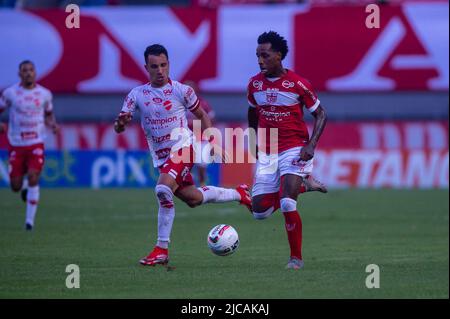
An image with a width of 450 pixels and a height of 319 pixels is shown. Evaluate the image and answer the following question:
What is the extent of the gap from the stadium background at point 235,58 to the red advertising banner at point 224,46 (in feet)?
0.09

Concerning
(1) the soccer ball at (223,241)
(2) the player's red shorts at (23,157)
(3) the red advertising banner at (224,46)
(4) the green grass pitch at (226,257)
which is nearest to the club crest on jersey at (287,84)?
(1) the soccer ball at (223,241)

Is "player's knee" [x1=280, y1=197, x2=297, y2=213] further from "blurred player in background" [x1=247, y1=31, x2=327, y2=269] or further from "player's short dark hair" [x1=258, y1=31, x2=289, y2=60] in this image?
"player's short dark hair" [x1=258, y1=31, x2=289, y2=60]

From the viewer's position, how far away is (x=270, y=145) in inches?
442

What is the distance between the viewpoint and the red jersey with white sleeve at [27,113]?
16422 millimetres

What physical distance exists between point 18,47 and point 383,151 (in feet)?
35.4

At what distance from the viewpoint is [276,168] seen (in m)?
11.2

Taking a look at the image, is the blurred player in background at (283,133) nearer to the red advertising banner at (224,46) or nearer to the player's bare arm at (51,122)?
the player's bare arm at (51,122)

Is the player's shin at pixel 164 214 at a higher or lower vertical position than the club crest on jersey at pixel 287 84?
lower

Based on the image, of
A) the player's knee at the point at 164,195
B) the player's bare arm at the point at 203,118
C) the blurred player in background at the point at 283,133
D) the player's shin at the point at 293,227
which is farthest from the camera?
the player's bare arm at the point at 203,118

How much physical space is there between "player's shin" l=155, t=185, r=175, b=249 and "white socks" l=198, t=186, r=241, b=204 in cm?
67

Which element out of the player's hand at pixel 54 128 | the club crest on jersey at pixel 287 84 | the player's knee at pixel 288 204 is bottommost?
the player's knee at pixel 288 204

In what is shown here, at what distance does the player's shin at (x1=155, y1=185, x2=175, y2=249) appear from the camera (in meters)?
11.1

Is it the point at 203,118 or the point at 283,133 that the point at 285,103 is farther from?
the point at 203,118

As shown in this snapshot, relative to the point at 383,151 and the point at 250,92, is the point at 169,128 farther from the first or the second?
the point at 383,151
